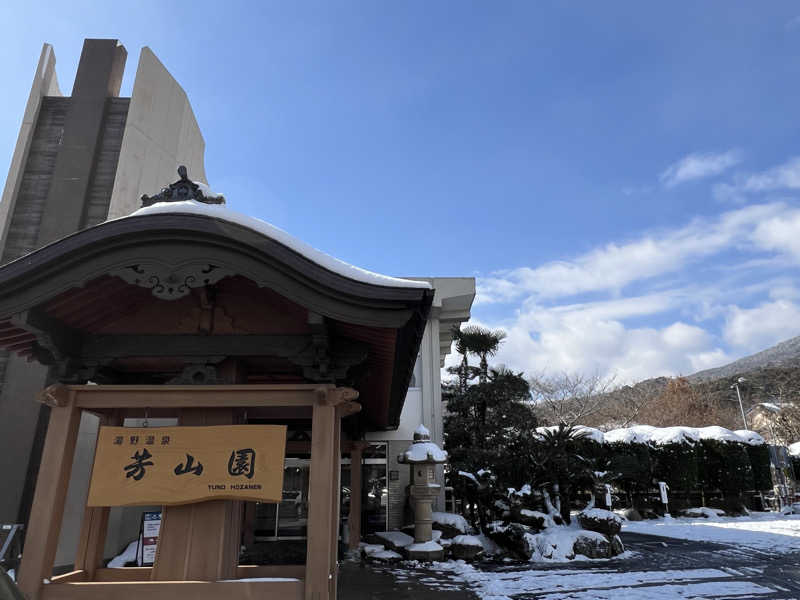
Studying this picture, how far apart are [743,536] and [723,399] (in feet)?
136

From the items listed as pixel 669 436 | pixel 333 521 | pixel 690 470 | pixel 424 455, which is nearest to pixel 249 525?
pixel 424 455

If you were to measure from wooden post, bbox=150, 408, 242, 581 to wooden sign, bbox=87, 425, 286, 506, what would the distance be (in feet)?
0.94

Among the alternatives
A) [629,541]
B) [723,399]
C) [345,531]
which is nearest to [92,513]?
[345,531]

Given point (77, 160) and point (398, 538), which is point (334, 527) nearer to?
point (398, 538)

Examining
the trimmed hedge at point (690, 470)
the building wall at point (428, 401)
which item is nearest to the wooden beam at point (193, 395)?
the building wall at point (428, 401)

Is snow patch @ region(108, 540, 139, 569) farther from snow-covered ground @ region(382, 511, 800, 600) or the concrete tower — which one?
snow-covered ground @ region(382, 511, 800, 600)

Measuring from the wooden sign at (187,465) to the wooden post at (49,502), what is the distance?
0.28m

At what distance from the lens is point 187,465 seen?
4203 millimetres

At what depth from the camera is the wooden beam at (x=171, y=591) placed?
3.83 m

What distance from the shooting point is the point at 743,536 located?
13141 mm

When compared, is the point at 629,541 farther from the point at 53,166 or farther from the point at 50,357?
the point at 53,166

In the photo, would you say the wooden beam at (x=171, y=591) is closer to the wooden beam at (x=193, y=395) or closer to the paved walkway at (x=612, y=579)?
the wooden beam at (x=193, y=395)

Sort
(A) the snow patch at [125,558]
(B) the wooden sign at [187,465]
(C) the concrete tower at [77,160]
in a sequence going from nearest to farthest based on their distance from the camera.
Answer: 1. (B) the wooden sign at [187,465]
2. (A) the snow patch at [125,558]
3. (C) the concrete tower at [77,160]

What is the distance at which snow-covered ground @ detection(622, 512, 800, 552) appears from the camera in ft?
39.5
